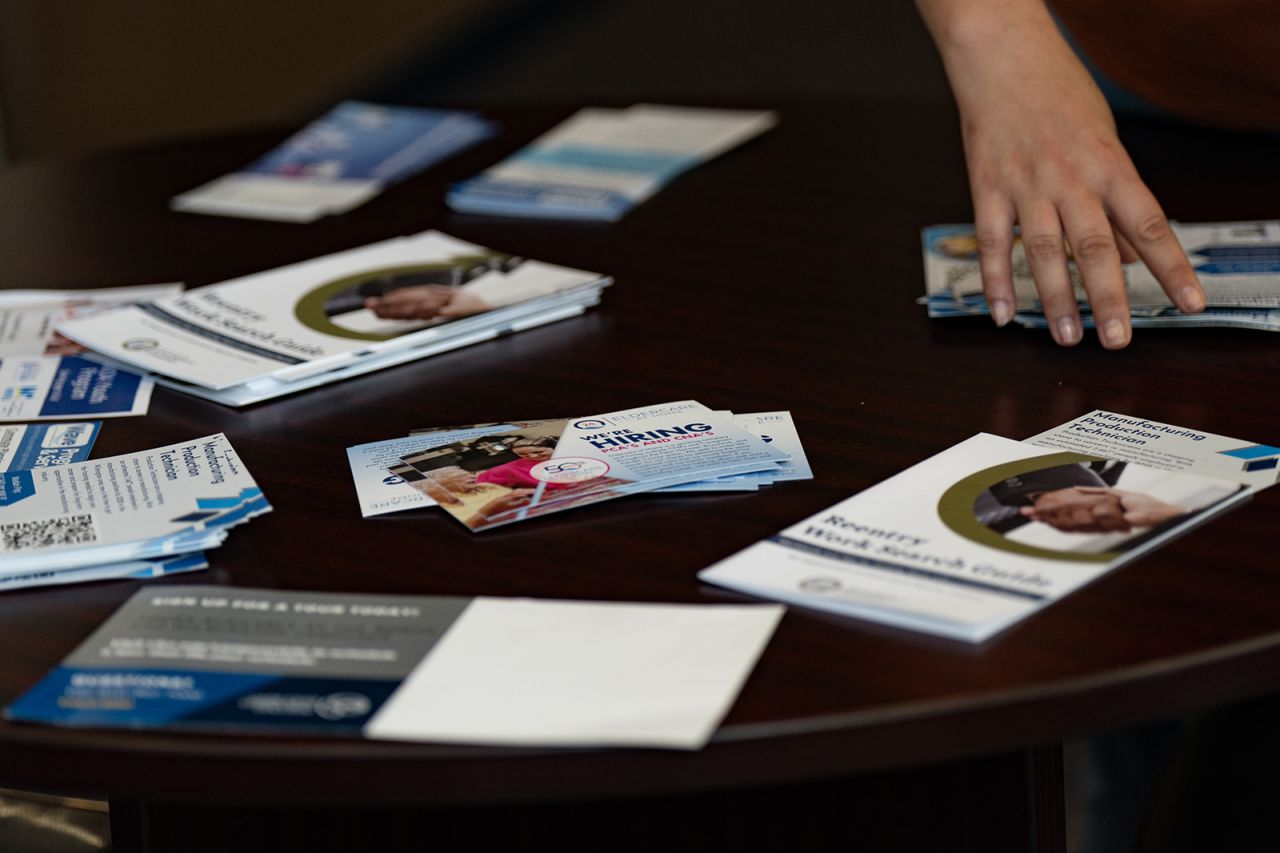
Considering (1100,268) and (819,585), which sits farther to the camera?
(1100,268)

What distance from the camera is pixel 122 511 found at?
32.5 inches

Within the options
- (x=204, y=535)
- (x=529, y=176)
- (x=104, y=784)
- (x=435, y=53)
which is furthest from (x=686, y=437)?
(x=435, y=53)

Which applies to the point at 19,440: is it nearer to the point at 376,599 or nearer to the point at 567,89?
the point at 376,599

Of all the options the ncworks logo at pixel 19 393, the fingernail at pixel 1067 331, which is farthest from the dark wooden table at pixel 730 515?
the ncworks logo at pixel 19 393

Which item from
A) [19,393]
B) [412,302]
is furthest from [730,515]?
[19,393]

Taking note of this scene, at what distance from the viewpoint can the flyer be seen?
3.38ft

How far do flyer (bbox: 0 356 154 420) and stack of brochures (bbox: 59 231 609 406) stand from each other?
0.06 ft

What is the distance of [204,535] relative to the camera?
2.59ft

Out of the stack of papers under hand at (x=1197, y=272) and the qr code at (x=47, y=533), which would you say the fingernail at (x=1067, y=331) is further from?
the qr code at (x=47, y=533)

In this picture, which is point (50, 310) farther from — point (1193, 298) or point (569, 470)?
Answer: point (1193, 298)

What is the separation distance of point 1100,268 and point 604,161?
28.6 inches

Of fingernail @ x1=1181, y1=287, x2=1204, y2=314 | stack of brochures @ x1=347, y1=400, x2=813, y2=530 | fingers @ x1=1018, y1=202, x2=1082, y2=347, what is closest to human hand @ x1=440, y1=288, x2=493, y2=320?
stack of brochures @ x1=347, y1=400, x2=813, y2=530

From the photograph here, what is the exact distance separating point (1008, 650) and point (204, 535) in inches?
17.1

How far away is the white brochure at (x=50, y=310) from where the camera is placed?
1.17m
